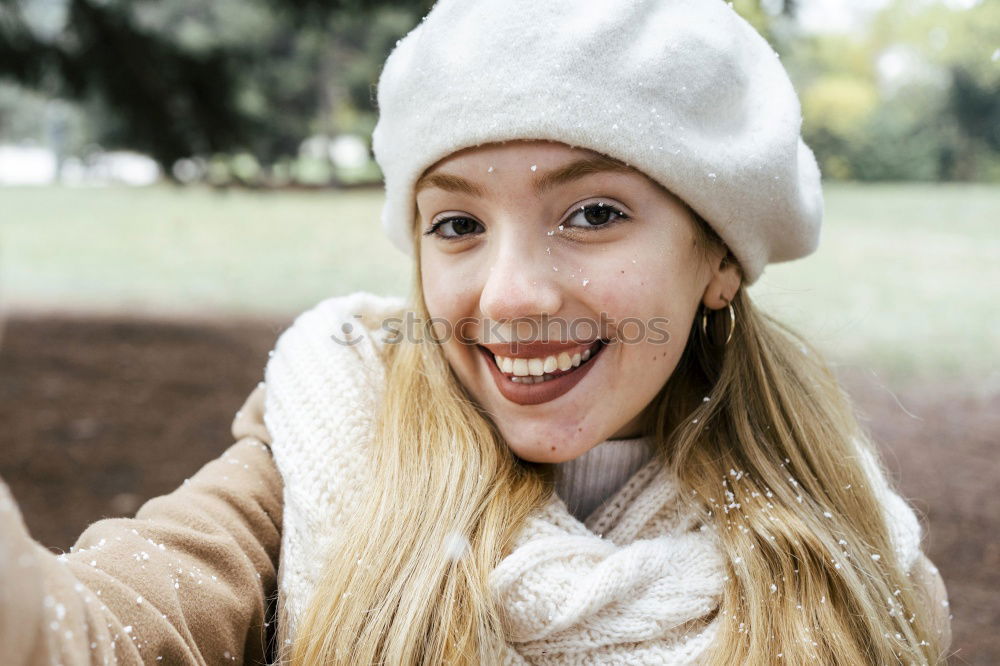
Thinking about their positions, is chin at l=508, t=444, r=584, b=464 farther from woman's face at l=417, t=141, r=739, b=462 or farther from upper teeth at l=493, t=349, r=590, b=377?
upper teeth at l=493, t=349, r=590, b=377

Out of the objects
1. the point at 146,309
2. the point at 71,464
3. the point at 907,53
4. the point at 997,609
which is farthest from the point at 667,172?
the point at 907,53

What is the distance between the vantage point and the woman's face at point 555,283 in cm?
142

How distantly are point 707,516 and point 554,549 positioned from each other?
328mm

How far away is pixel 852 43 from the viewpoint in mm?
13562

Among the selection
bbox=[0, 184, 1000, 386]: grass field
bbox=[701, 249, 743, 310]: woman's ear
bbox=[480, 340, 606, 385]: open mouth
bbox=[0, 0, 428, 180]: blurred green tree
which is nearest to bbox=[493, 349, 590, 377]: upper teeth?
bbox=[480, 340, 606, 385]: open mouth

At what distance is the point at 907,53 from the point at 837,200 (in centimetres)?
595

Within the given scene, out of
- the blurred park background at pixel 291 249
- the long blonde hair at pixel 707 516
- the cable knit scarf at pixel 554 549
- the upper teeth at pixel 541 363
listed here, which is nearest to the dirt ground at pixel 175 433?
the blurred park background at pixel 291 249

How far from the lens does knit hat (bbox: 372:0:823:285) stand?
1379 mm

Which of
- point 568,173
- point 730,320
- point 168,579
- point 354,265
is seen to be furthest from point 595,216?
point 354,265

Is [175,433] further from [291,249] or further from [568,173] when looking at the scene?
[291,249]

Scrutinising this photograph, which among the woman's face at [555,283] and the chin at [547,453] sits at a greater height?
the woman's face at [555,283]

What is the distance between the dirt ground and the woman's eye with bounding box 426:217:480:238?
1.98 metres

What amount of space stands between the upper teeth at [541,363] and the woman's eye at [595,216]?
21cm

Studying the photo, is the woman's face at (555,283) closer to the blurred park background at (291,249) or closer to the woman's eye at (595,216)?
the woman's eye at (595,216)
